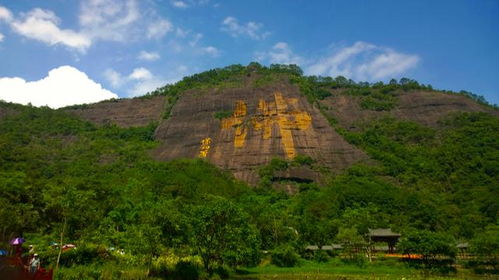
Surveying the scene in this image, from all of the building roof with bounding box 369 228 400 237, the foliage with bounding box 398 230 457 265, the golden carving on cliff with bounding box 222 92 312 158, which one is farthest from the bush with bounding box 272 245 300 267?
the golden carving on cliff with bounding box 222 92 312 158

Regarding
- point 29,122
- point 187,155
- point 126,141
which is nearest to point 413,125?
point 187,155

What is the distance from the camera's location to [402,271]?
1553 inches

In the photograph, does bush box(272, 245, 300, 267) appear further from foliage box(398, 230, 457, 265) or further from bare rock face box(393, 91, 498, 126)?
bare rock face box(393, 91, 498, 126)

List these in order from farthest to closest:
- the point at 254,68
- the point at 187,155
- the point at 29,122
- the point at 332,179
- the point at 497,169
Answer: the point at 254,68 < the point at 29,122 < the point at 187,155 < the point at 332,179 < the point at 497,169

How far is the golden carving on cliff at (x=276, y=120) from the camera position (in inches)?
4171

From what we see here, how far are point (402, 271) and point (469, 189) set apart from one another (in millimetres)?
52397

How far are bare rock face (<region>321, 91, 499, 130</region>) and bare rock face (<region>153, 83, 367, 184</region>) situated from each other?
20.5 metres

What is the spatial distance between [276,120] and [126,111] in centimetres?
6590

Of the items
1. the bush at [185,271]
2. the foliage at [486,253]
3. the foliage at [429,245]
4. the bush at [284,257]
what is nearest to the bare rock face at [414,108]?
the foliage at [486,253]

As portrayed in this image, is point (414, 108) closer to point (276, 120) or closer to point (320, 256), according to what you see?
point (276, 120)

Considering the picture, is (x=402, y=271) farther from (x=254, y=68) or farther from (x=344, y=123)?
(x=254, y=68)

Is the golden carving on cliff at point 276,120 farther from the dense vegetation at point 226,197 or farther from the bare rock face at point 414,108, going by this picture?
the bare rock face at point 414,108

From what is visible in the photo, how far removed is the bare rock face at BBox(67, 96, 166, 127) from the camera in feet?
471

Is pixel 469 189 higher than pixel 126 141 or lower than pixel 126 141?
lower
